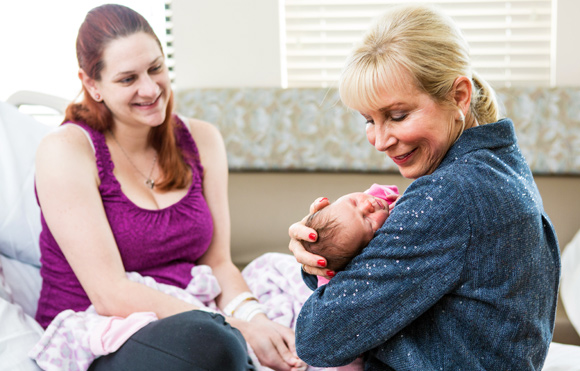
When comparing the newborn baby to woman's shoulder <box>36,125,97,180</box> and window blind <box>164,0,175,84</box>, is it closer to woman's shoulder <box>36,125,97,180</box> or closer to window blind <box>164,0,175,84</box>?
woman's shoulder <box>36,125,97,180</box>

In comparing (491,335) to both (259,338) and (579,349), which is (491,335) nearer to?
(579,349)

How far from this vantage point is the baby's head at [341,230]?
3.42ft

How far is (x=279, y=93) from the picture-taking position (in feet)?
8.26

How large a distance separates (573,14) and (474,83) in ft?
5.84

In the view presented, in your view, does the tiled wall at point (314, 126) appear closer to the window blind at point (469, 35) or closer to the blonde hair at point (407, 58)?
the window blind at point (469, 35)

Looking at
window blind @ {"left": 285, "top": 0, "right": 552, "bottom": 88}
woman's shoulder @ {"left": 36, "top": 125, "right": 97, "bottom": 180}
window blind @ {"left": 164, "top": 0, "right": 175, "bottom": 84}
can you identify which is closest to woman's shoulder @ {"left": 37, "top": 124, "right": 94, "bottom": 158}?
woman's shoulder @ {"left": 36, "top": 125, "right": 97, "bottom": 180}

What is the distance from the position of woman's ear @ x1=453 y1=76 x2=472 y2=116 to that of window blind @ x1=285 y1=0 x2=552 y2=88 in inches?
65.6

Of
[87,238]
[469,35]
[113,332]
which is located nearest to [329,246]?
[113,332]

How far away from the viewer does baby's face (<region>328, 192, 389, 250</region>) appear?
1045mm

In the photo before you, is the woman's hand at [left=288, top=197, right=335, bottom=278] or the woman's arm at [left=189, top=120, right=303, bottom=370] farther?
the woman's arm at [left=189, top=120, right=303, bottom=370]

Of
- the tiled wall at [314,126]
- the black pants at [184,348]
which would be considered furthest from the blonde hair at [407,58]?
the tiled wall at [314,126]

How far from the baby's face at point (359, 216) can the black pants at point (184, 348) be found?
1.30 ft

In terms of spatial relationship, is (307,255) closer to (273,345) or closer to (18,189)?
(273,345)

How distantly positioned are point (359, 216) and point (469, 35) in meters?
1.88
